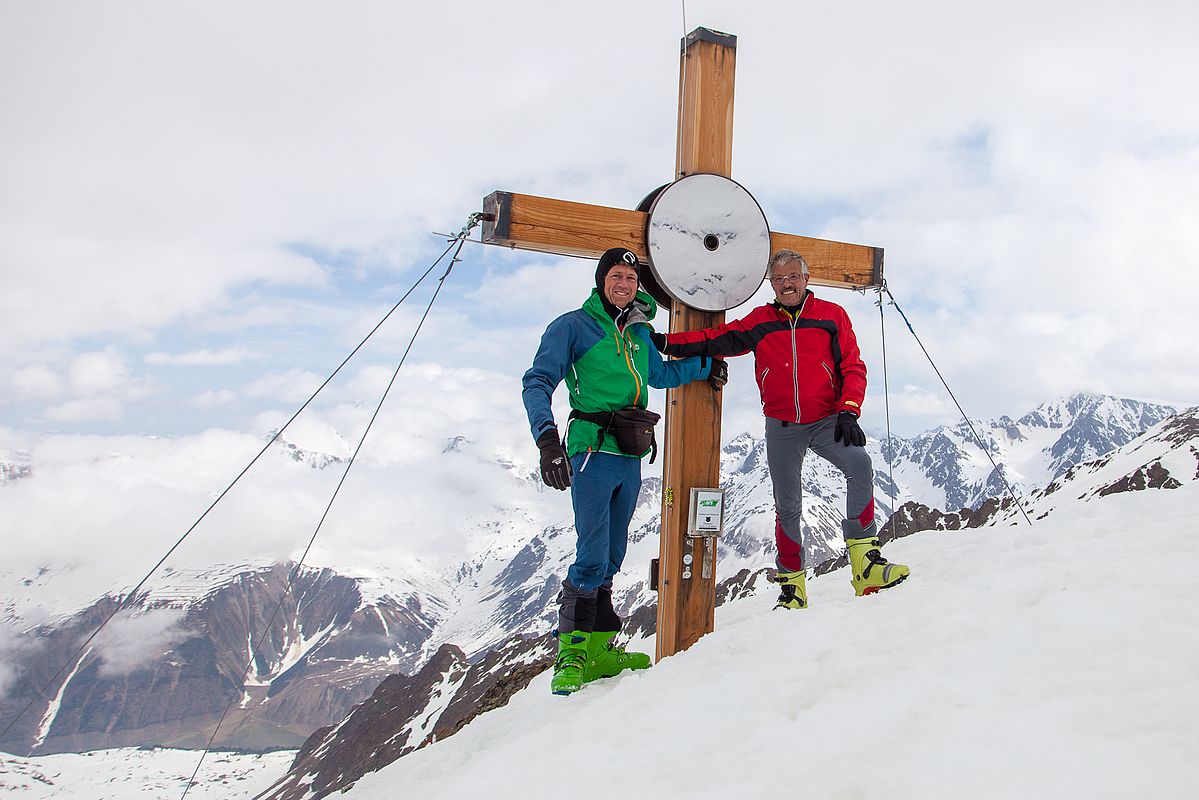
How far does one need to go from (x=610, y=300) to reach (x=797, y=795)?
418 cm

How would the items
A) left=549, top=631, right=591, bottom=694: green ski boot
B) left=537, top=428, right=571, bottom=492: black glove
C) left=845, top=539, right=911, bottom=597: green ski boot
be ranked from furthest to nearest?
left=549, top=631, right=591, bottom=694: green ski boot < left=845, top=539, right=911, bottom=597: green ski boot < left=537, top=428, right=571, bottom=492: black glove

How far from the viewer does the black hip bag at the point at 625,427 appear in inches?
228

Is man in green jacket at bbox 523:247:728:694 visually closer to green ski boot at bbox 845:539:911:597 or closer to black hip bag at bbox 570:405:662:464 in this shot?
black hip bag at bbox 570:405:662:464

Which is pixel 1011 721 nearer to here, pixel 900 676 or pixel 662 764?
pixel 900 676

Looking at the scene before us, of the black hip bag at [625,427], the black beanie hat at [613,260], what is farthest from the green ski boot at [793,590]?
the black beanie hat at [613,260]

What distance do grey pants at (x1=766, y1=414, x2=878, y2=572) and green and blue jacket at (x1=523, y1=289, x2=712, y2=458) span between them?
120 centimetres

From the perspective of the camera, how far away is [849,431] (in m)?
5.71

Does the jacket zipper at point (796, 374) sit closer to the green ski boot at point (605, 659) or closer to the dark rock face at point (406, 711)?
the green ski boot at point (605, 659)

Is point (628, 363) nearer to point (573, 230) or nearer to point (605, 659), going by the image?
point (573, 230)

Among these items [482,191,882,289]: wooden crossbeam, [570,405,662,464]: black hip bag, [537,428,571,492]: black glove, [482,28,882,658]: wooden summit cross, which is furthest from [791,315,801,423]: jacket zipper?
[537,428,571,492]: black glove

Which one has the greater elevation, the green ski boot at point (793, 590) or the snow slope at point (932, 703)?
the green ski boot at point (793, 590)

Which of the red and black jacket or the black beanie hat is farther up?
the black beanie hat

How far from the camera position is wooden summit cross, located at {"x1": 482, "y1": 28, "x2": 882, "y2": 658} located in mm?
6035

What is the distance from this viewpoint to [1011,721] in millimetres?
2512
